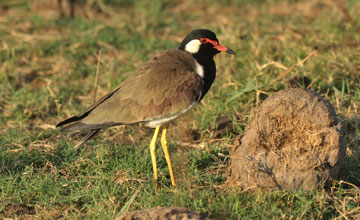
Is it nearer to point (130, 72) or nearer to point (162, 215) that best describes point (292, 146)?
point (162, 215)

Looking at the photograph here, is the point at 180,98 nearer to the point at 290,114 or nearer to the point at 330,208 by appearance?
the point at 290,114

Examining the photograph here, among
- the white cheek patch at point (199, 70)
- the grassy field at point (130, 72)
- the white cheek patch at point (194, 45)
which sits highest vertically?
the white cheek patch at point (194, 45)

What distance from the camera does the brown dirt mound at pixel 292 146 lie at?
366cm

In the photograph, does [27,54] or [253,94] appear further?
[27,54]

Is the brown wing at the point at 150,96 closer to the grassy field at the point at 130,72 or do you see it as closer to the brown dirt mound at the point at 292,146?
the grassy field at the point at 130,72

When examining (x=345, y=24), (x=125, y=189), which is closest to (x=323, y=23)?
(x=345, y=24)

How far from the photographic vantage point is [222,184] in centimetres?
394

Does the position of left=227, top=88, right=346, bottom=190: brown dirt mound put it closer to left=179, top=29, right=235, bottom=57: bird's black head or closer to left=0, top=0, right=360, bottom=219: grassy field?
left=0, top=0, right=360, bottom=219: grassy field

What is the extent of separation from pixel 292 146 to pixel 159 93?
1119 millimetres

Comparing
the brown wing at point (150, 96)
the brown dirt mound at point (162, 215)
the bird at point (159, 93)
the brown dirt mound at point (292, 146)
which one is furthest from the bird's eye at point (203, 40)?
the brown dirt mound at point (162, 215)

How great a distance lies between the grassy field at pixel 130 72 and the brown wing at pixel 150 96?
38 cm

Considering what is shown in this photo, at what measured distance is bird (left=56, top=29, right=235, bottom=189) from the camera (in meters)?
4.11

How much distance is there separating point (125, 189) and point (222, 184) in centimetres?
72

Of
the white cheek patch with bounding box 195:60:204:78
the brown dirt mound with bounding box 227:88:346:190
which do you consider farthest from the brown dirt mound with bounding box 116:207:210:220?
the white cheek patch with bounding box 195:60:204:78
